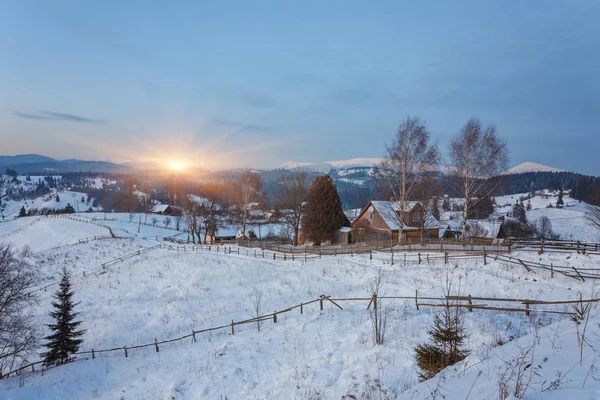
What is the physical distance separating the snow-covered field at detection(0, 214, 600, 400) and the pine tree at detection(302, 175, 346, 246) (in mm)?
9154

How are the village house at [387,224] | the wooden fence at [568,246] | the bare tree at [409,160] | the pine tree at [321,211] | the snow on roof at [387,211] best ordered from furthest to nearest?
the pine tree at [321,211] → the snow on roof at [387,211] → the village house at [387,224] → the bare tree at [409,160] → the wooden fence at [568,246]

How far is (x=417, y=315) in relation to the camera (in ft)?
40.1

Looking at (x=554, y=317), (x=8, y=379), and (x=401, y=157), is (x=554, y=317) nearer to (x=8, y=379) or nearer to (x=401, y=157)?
(x=401, y=157)

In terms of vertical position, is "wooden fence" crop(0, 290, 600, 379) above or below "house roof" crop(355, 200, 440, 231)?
Result: below

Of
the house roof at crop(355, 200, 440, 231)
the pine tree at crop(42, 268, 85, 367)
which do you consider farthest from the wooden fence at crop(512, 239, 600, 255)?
the pine tree at crop(42, 268, 85, 367)

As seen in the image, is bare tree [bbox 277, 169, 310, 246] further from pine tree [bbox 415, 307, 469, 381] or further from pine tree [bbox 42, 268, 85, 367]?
pine tree [bbox 415, 307, 469, 381]

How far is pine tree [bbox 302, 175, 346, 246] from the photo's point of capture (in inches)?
1518

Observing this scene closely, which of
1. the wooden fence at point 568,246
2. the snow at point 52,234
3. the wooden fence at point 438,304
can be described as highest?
the wooden fence at point 568,246

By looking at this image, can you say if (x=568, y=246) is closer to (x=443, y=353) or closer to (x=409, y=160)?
(x=409, y=160)

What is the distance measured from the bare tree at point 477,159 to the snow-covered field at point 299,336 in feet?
23.2

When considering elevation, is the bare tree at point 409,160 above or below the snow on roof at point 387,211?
above

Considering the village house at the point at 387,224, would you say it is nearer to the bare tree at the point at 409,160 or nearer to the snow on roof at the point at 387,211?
the snow on roof at the point at 387,211

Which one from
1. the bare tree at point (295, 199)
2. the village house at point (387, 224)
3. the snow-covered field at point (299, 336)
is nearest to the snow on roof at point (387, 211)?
the village house at point (387, 224)

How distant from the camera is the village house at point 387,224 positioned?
35.7 metres
